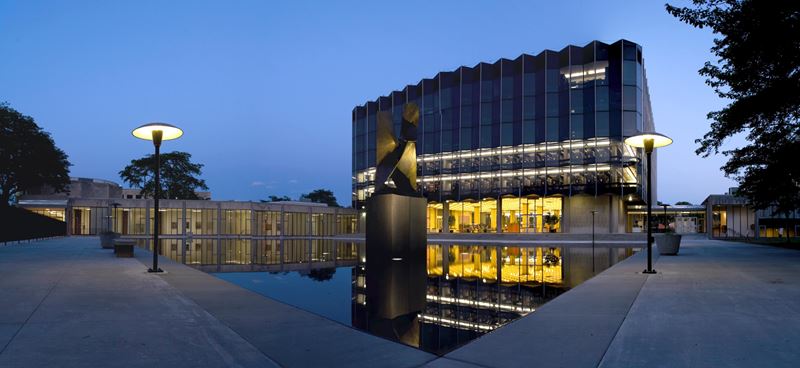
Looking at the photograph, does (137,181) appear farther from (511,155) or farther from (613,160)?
(613,160)

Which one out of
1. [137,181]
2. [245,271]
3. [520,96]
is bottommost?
[245,271]

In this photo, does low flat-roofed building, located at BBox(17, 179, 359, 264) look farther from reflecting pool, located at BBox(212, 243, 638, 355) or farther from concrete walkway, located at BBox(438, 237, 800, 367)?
concrete walkway, located at BBox(438, 237, 800, 367)

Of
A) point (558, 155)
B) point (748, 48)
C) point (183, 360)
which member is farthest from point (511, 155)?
point (183, 360)

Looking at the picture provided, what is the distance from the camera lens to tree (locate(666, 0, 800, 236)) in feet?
48.1

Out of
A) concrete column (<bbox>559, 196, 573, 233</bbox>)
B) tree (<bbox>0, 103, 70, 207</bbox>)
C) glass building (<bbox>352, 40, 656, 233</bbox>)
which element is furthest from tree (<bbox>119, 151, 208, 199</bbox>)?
concrete column (<bbox>559, 196, 573, 233</bbox>)

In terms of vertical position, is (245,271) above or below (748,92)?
below

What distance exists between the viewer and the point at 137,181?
8019 centimetres

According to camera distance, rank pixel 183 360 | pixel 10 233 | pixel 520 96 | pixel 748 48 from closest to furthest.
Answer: pixel 183 360 < pixel 748 48 < pixel 10 233 < pixel 520 96

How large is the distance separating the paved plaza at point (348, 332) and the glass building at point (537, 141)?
43.8 metres

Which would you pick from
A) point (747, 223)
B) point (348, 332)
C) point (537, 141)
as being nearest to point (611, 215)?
point (537, 141)

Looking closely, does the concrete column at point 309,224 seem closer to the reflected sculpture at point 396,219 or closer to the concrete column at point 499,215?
the concrete column at point 499,215

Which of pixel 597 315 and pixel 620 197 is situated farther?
pixel 620 197

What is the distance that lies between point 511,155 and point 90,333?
176 ft

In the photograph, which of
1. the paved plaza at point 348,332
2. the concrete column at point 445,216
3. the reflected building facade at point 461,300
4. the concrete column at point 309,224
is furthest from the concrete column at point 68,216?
the paved plaza at point 348,332
